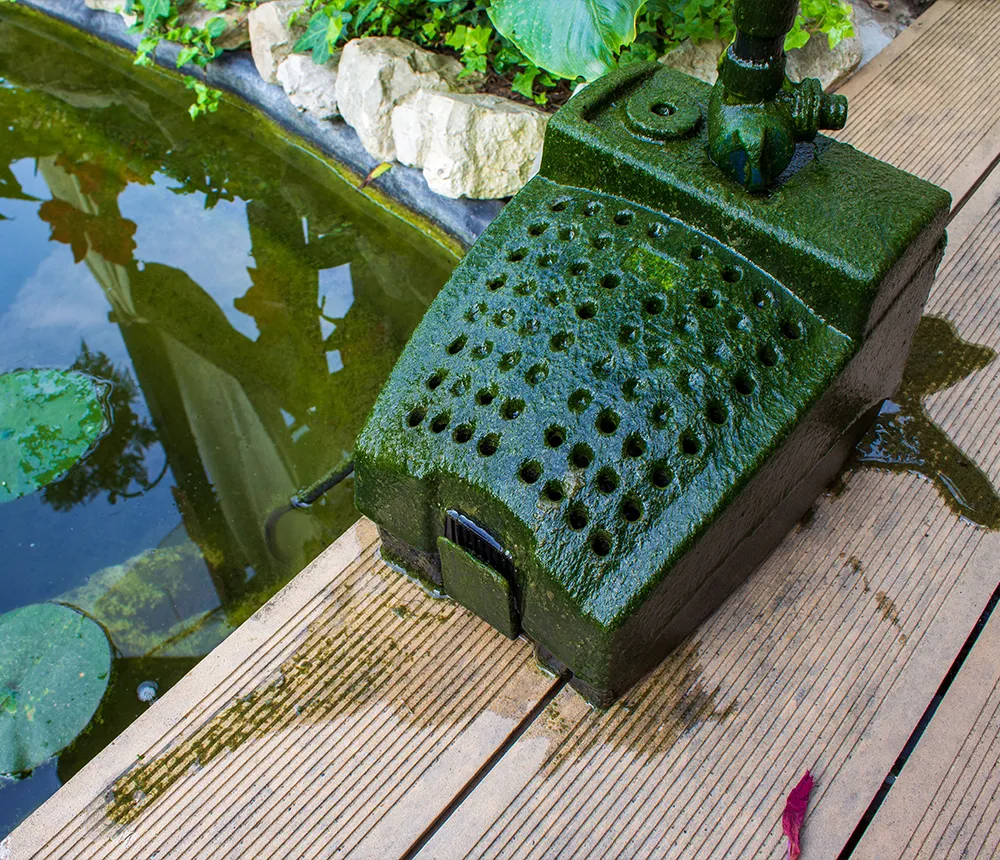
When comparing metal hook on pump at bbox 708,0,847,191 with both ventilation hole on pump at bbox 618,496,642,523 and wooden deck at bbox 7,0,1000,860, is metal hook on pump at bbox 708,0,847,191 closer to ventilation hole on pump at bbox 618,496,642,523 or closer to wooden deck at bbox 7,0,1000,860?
ventilation hole on pump at bbox 618,496,642,523

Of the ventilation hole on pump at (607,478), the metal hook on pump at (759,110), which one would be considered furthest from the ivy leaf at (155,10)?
the ventilation hole on pump at (607,478)

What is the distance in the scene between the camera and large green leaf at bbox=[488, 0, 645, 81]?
2.49 metres

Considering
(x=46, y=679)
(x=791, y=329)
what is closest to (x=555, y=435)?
(x=791, y=329)

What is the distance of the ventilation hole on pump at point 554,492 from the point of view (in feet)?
5.17

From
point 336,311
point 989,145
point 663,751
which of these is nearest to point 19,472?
point 336,311

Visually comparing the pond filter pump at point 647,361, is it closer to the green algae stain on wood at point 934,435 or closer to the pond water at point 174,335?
the green algae stain on wood at point 934,435

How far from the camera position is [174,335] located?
295 centimetres

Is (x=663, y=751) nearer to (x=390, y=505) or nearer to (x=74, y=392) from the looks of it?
(x=390, y=505)

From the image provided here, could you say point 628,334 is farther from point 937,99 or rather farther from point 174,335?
point 937,99

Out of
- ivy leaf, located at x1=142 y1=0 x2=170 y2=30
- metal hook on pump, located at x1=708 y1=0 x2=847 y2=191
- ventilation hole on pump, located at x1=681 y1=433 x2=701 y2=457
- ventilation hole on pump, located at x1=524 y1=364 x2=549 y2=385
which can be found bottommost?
ivy leaf, located at x1=142 y1=0 x2=170 y2=30

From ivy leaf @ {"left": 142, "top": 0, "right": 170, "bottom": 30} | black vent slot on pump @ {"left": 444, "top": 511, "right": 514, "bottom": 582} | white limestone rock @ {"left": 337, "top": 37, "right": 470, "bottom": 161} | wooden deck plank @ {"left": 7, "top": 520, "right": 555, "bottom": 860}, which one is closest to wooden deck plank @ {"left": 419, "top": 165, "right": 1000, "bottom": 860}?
wooden deck plank @ {"left": 7, "top": 520, "right": 555, "bottom": 860}

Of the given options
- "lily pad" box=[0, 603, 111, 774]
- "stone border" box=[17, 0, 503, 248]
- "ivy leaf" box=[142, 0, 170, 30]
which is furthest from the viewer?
"ivy leaf" box=[142, 0, 170, 30]

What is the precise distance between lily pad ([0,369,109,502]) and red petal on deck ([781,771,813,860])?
81.2 inches

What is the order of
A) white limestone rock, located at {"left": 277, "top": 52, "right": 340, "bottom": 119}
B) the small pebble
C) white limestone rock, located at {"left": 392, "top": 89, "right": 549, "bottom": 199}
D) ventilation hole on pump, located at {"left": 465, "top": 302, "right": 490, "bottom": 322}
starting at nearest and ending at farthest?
ventilation hole on pump, located at {"left": 465, "top": 302, "right": 490, "bottom": 322}
the small pebble
white limestone rock, located at {"left": 392, "top": 89, "right": 549, "bottom": 199}
white limestone rock, located at {"left": 277, "top": 52, "right": 340, "bottom": 119}
